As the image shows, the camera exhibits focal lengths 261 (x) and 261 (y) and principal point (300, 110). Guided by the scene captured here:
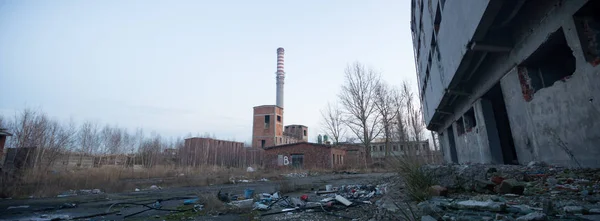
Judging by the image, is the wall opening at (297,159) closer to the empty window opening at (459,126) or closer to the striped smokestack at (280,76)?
the striped smokestack at (280,76)

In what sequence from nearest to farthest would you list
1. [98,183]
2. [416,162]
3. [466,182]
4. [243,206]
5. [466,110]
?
1. [466,182]
2. [416,162]
3. [243,206]
4. [466,110]
5. [98,183]

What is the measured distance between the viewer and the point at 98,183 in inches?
467

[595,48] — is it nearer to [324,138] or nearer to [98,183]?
[98,183]

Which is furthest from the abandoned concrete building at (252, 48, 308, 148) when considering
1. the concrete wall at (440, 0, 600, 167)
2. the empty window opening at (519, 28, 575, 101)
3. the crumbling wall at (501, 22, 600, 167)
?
the empty window opening at (519, 28, 575, 101)

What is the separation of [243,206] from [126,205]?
129 inches

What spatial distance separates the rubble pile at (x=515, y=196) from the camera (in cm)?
175

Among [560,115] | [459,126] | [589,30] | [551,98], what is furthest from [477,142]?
[589,30]

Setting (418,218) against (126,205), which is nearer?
(418,218)

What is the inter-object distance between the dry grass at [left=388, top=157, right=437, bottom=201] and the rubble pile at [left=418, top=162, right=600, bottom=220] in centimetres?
13

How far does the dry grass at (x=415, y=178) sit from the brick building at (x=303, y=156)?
927 inches

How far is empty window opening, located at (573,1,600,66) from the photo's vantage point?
3.12 m

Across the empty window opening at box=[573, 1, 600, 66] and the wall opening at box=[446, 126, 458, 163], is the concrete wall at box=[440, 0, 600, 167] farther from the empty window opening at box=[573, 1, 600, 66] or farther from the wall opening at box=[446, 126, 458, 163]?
the wall opening at box=[446, 126, 458, 163]

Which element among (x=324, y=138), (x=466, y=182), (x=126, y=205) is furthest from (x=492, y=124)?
(x=324, y=138)

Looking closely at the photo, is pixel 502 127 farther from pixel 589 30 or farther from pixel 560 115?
pixel 589 30
